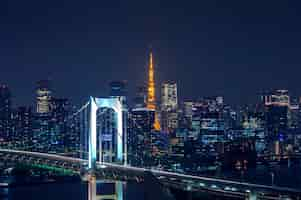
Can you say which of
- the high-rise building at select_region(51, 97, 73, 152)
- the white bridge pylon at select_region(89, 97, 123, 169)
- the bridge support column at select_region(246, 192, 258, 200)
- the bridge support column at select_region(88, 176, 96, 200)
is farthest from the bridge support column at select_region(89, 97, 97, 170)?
the high-rise building at select_region(51, 97, 73, 152)

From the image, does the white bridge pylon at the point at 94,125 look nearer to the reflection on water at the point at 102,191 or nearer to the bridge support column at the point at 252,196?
the reflection on water at the point at 102,191

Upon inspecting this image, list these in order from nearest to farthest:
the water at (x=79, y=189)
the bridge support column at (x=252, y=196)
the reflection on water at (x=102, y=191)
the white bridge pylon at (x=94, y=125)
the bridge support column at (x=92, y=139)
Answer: the reflection on water at (x=102, y=191) → the bridge support column at (x=252, y=196) → the bridge support column at (x=92, y=139) → the white bridge pylon at (x=94, y=125) → the water at (x=79, y=189)

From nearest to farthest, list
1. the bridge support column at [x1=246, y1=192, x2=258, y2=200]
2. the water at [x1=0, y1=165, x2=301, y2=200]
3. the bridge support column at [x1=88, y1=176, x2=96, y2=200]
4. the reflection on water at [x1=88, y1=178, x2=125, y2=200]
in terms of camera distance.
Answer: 1. the bridge support column at [x1=88, y1=176, x2=96, y2=200]
2. the reflection on water at [x1=88, y1=178, x2=125, y2=200]
3. the bridge support column at [x1=246, y1=192, x2=258, y2=200]
4. the water at [x1=0, y1=165, x2=301, y2=200]

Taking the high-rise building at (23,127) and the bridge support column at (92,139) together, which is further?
the high-rise building at (23,127)

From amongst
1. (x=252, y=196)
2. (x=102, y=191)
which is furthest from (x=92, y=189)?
(x=252, y=196)

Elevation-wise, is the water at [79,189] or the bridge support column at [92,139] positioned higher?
the bridge support column at [92,139]

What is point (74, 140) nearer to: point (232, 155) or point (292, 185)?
point (232, 155)

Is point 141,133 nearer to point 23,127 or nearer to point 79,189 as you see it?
point 23,127

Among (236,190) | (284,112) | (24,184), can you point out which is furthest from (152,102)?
(236,190)

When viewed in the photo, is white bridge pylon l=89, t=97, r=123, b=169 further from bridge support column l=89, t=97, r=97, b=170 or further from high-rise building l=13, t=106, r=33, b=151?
high-rise building l=13, t=106, r=33, b=151

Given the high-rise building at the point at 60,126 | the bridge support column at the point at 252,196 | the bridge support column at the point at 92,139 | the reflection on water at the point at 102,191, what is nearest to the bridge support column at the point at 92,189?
the reflection on water at the point at 102,191

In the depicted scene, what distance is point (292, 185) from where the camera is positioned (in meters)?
18.2

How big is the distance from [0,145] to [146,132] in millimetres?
6611

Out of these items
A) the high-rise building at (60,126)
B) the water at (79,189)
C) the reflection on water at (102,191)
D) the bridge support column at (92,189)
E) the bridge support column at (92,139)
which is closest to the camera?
the bridge support column at (92,189)
